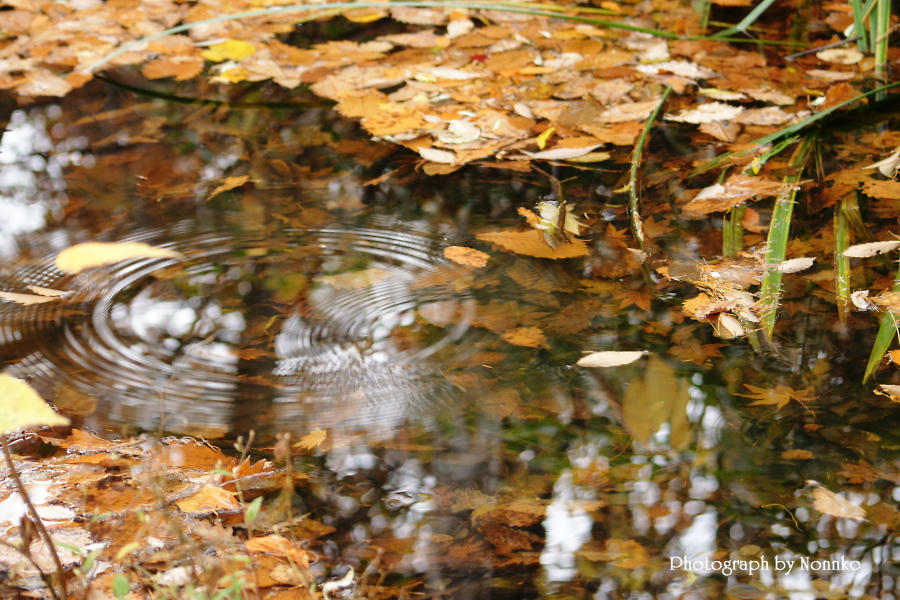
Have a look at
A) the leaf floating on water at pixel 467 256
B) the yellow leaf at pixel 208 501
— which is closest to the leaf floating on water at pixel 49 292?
the yellow leaf at pixel 208 501

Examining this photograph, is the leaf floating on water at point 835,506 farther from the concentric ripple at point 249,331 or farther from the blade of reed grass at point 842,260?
the concentric ripple at point 249,331

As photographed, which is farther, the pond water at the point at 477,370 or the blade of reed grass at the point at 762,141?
the blade of reed grass at the point at 762,141

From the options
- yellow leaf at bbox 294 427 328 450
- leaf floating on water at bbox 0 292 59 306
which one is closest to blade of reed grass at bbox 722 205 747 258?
yellow leaf at bbox 294 427 328 450

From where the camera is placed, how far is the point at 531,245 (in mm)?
1468

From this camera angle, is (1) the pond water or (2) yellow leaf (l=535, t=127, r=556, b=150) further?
(2) yellow leaf (l=535, t=127, r=556, b=150)

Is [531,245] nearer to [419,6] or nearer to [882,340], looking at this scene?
[882,340]

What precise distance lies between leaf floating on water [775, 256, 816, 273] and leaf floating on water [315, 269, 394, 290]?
2.53ft

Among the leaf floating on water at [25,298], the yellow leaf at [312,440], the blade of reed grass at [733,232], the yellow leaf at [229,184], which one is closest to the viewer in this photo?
the yellow leaf at [312,440]

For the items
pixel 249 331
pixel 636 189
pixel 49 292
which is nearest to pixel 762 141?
pixel 636 189

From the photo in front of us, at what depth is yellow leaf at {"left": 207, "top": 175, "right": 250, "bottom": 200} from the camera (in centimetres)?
168

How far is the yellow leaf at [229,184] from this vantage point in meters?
1.68

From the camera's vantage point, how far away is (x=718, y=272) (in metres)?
1.35

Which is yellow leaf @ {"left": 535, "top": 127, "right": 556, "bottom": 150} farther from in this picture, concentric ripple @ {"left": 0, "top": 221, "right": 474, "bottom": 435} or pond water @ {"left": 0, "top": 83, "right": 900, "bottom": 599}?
concentric ripple @ {"left": 0, "top": 221, "right": 474, "bottom": 435}

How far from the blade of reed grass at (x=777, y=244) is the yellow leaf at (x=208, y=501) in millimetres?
916
